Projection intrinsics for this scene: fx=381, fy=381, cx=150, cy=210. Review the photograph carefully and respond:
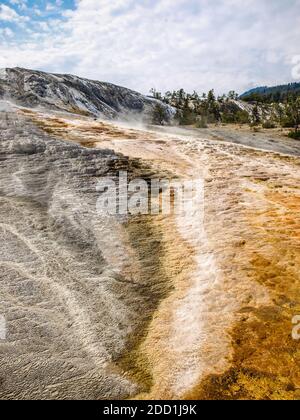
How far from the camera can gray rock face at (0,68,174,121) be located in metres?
39.8

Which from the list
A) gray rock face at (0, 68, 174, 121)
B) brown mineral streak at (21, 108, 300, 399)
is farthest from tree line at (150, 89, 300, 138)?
brown mineral streak at (21, 108, 300, 399)

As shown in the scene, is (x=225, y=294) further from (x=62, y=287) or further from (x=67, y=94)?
(x=67, y=94)

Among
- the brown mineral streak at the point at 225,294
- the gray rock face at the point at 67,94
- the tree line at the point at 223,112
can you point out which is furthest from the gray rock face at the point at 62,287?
the tree line at the point at 223,112

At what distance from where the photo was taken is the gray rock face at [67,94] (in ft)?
131

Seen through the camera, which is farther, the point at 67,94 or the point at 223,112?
the point at 223,112

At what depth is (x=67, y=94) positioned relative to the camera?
4644cm

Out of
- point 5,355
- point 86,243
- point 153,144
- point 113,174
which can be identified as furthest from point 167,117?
point 5,355

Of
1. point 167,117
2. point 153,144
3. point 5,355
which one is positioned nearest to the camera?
point 5,355

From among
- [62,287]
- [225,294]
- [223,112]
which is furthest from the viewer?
[223,112]

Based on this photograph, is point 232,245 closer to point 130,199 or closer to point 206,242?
point 206,242

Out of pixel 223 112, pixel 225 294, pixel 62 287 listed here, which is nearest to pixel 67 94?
pixel 62 287

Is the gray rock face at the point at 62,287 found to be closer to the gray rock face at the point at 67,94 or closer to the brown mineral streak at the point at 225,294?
the brown mineral streak at the point at 225,294
